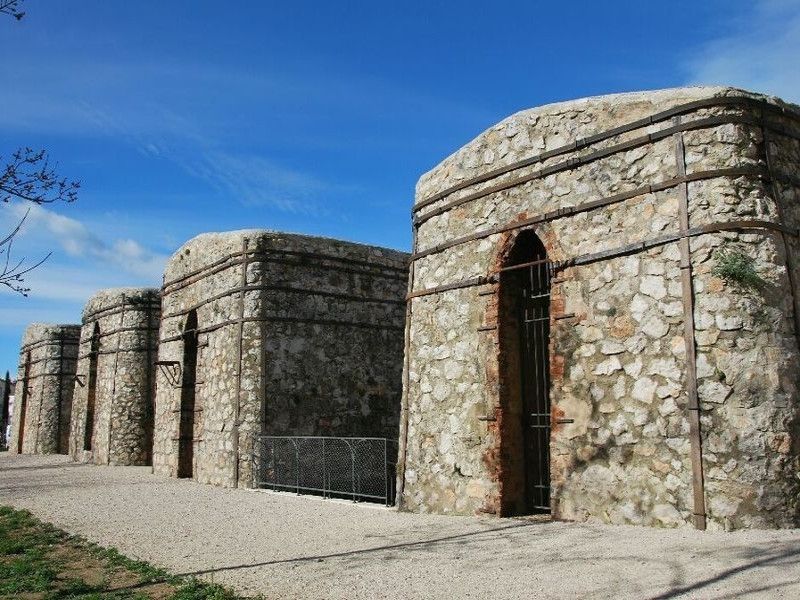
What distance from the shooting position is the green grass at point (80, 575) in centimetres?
606

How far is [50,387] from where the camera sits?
1201 inches

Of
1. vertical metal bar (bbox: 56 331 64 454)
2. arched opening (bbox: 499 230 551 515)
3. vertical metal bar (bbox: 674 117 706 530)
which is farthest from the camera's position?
vertical metal bar (bbox: 56 331 64 454)

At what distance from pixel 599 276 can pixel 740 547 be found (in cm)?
335

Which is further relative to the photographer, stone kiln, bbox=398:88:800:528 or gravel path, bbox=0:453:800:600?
stone kiln, bbox=398:88:800:528

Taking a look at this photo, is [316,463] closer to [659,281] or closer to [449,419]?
[449,419]

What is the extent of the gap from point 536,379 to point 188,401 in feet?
35.9

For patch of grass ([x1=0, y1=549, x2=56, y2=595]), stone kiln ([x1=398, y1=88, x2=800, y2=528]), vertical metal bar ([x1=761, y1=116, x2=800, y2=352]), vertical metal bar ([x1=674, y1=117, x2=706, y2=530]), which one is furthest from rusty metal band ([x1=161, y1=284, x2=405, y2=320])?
vertical metal bar ([x1=761, y1=116, x2=800, y2=352])

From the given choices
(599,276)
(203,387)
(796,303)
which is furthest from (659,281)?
(203,387)

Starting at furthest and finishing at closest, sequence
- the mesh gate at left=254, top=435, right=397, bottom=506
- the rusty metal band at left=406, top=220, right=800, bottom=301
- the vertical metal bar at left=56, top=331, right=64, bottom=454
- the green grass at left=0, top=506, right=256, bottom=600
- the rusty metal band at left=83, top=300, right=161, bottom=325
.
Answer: the vertical metal bar at left=56, top=331, right=64, bottom=454
the rusty metal band at left=83, top=300, right=161, bottom=325
the mesh gate at left=254, top=435, right=397, bottom=506
the rusty metal band at left=406, top=220, right=800, bottom=301
the green grass at left=0, top=506, right=256, bottom=600

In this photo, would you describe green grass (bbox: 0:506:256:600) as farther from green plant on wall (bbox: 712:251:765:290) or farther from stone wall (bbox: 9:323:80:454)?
stone wall (bbox: 9:323:80:454)

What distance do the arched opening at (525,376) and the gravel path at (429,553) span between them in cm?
77

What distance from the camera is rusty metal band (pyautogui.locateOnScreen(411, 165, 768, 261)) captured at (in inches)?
303

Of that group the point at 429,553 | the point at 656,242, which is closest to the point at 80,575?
the point at 429,553

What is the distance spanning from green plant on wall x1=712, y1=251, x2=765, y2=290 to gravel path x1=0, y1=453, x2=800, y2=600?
2.36m
